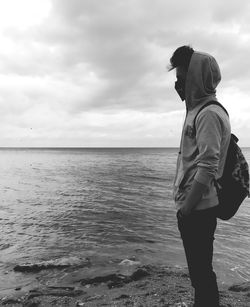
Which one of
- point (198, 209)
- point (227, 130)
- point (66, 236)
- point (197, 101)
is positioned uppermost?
point (197, 101)

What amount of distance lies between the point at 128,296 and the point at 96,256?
160 inches

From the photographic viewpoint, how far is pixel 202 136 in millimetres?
3002

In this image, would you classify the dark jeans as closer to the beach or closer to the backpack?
the backpack

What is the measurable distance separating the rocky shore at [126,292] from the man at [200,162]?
102 inches

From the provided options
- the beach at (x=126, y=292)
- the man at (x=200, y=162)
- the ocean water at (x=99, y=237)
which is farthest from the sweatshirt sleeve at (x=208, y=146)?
the ocean water at (x=99, y=237)

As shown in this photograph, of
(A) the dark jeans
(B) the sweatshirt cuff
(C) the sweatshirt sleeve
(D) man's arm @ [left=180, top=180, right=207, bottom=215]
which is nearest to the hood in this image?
(C) the sweatshirt sleeve

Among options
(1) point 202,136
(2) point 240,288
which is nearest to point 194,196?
(1) point 202,136

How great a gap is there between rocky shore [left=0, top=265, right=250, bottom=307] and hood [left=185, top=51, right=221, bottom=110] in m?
4.08

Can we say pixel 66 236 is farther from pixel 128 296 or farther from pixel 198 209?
pixel 198 209

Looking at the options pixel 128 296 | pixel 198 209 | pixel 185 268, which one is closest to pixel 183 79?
pixel 198 209

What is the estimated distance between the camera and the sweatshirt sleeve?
294 centimetres

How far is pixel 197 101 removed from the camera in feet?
11.0

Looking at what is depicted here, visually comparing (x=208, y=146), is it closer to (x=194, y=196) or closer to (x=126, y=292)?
(x=194, y=196)

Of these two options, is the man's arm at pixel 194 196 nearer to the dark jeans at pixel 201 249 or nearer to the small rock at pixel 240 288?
the dark jeans at pixel 201 249
